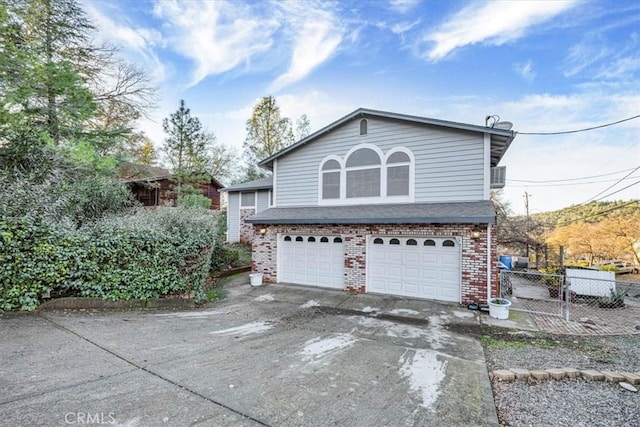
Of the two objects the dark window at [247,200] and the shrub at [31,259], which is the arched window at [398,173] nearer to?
the shrub at [31,259]

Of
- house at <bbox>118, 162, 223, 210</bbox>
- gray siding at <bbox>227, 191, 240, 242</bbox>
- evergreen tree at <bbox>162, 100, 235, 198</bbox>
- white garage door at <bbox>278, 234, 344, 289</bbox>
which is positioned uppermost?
evergreen tree at <bbox>162, 100, 235, 198</bbox>

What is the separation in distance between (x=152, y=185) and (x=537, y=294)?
883 inches

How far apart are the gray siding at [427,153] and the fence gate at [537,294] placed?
2661 mm

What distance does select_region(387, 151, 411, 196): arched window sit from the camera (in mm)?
8734

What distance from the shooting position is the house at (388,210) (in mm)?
7500

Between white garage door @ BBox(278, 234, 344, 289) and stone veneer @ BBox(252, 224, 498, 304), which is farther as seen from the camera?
white garage door @ BBox(278, 234, 344, 289)

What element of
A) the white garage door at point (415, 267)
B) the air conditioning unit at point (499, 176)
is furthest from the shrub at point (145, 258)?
the air conditioning unit at point (499, 176)

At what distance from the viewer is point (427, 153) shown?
27.7 feet

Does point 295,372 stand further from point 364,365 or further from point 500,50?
point 500,50

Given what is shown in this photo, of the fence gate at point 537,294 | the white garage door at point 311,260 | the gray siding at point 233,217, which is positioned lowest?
the fence gate at point 537,294

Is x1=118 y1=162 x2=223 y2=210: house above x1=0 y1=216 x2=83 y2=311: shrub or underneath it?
above

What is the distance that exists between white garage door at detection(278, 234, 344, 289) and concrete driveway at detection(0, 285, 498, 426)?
109 inches

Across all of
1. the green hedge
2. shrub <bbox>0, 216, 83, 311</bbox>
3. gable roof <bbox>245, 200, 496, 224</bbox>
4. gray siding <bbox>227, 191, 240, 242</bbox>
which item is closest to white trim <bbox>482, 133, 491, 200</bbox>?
gable roof <bbox>245, 200, 496, 224</bbox>

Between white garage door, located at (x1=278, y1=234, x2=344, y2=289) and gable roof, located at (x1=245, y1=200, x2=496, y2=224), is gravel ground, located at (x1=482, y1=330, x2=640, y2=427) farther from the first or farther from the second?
white garage door, located at (x1=278, y1=234, x2=344, y2=289)
